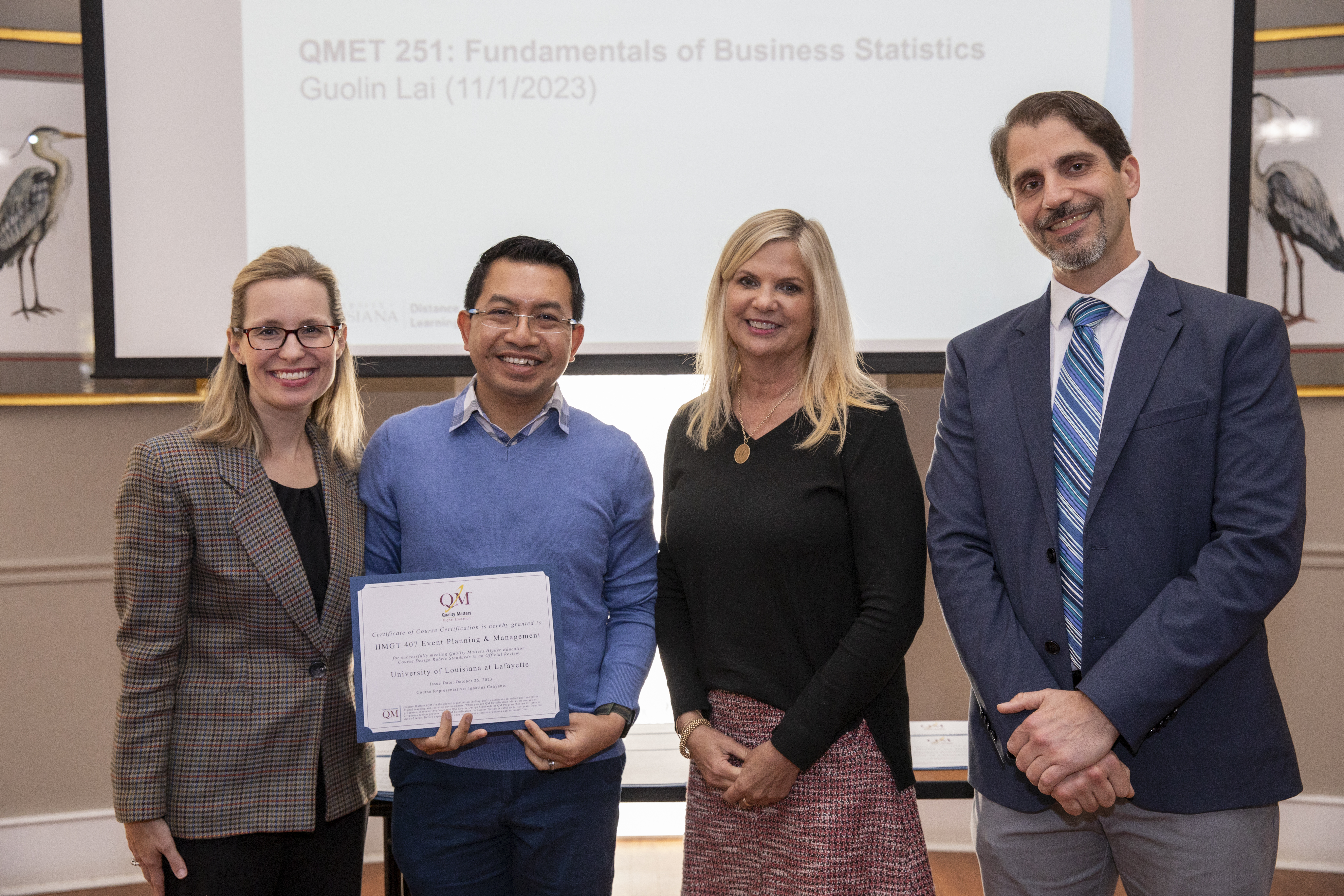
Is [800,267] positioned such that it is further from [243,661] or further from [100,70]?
[100,70]

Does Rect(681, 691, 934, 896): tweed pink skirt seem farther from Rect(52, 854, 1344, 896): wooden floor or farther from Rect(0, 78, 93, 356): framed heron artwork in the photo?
Rect(0, 78, 93, 356): framed heron artwork

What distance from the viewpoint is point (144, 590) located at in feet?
4.67

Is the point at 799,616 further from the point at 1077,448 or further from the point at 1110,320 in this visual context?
the point at 1110,320

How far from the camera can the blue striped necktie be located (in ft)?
4.72

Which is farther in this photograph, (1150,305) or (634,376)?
(634,376)

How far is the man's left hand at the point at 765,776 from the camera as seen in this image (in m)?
1.53

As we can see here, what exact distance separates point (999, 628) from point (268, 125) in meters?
2.47

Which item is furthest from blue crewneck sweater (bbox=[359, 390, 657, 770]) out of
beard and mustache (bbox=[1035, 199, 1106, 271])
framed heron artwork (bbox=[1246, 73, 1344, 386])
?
framed heron artwork (bbox=[1246, 73, 1344, 386])

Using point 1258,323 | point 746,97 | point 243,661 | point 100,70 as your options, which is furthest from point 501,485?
point 100,70

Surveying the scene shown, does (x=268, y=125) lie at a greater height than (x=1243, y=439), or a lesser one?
greater

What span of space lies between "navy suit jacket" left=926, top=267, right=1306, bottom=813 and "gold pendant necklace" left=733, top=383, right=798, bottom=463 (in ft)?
1.16

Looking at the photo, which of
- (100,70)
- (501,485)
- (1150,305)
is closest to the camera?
(1150,305)

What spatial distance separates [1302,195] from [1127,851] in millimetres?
2499

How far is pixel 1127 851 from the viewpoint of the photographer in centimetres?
146
